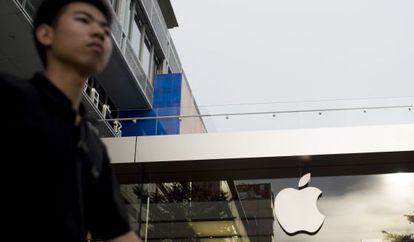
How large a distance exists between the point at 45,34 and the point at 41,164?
31 centimetres

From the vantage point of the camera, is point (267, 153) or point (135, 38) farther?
point (135, 38)

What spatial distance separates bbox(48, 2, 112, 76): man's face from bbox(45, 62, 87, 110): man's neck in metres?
0.01

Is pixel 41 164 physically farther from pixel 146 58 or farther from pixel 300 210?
pixel 146 58

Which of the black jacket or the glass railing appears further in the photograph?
the glass railing

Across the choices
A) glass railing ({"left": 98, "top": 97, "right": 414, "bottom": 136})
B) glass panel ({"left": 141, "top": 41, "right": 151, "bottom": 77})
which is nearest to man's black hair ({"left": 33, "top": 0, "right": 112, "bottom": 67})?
glass railing ({"left": 98, "top": 97, "right": 414, "bottom": 136})

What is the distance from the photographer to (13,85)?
1.09 m


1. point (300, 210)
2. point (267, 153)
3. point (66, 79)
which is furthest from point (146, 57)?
point (66, 79)

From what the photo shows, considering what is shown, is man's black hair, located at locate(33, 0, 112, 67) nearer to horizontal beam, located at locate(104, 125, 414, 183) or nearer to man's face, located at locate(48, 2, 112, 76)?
man's face, located at locate(48, 2, 112, 76)

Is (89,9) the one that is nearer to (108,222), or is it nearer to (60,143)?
(60,143)

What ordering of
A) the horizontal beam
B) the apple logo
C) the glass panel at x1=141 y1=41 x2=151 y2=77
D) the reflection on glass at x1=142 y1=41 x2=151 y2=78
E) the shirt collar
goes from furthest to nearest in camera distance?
the glass panel at x1=141 y1=41 x2=151 y2=77 < the reflection on glass at x1=142 y1=41 x2=151 y2=78 < the apple logo < the horizontal beam < the shirt collar

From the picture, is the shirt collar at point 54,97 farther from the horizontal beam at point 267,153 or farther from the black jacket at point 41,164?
the horizontal beam at point 267,153

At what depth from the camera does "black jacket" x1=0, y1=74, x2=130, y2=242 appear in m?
1.01

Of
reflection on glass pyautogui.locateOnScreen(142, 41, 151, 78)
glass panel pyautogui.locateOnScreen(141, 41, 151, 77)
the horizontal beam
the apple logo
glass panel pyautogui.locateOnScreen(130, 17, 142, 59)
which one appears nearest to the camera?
the horizontal beam

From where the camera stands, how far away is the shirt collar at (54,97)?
112cm
